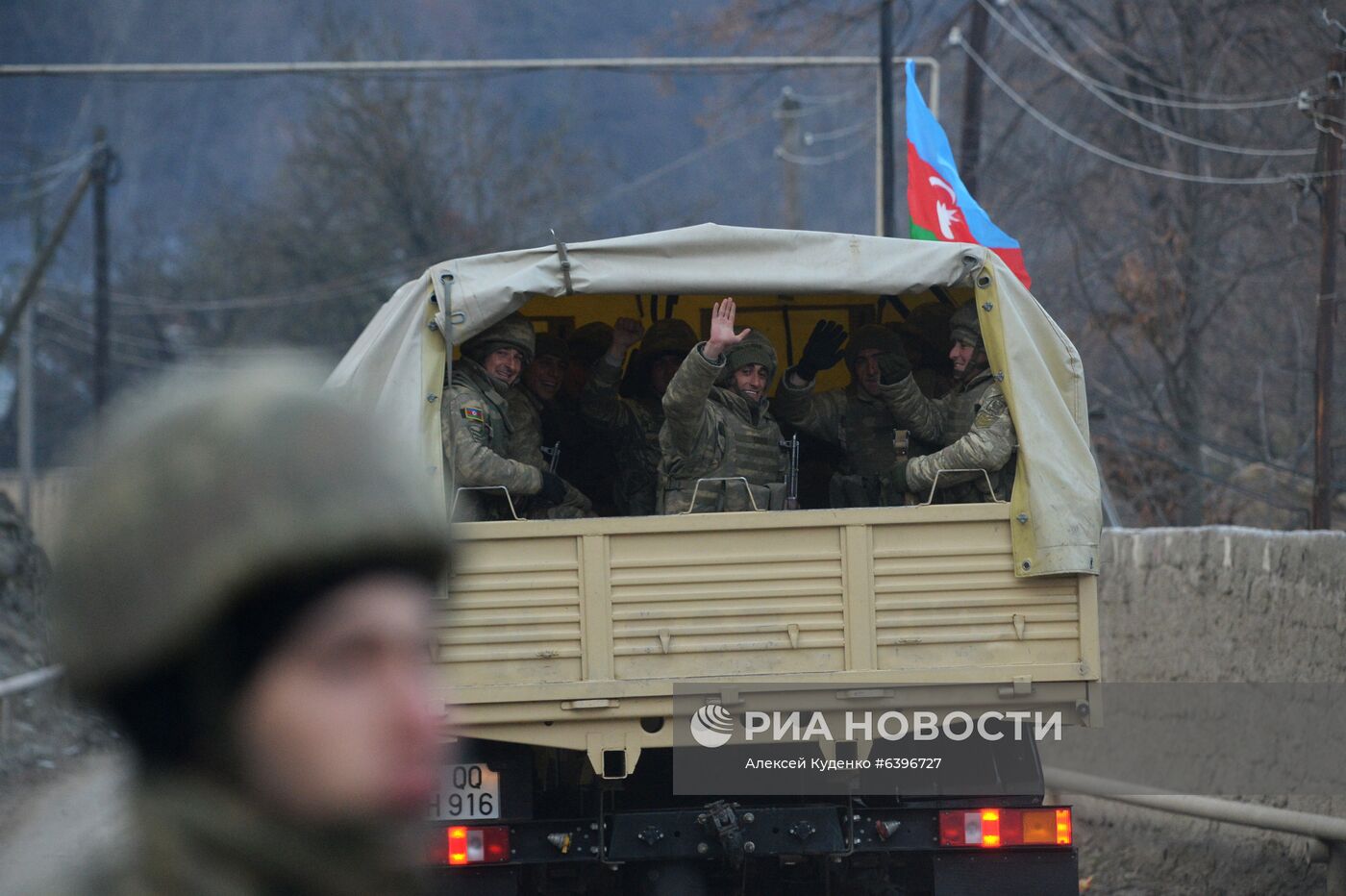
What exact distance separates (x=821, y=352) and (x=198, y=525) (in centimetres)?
716

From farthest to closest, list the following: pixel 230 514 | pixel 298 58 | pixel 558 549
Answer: pixel 298 58
pixel 558 549
pixel 230 514

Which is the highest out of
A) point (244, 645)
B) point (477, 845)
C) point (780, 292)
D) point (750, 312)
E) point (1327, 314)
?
point (1327, 314)

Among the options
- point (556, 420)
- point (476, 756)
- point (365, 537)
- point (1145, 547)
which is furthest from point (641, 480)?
point (365, 537)

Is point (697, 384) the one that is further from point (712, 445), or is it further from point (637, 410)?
point (637, 410)

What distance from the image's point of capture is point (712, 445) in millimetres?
6891

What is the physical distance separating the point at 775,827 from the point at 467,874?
1132 mm

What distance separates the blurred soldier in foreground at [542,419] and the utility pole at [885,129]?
7.50m

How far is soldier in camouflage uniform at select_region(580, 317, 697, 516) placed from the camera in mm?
8336

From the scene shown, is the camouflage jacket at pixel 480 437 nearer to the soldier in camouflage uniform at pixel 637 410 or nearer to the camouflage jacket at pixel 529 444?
the camouflage jacket at pixel 529 444

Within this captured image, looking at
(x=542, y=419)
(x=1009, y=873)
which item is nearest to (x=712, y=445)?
(x=542, y=419)

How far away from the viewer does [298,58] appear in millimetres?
62844

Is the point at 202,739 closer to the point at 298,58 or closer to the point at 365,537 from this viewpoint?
→ the point at 365,537

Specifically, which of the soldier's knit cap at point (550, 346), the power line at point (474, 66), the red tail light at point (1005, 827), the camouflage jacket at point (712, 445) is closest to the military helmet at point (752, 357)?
the camouflage jacket at point (712, 445)

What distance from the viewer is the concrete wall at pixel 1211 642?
7.80 m
